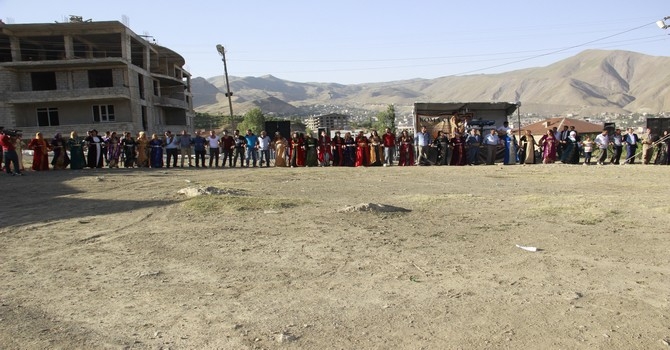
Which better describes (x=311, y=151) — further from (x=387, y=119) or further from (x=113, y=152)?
(x=387, y=119)

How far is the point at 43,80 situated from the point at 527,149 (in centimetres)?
4110

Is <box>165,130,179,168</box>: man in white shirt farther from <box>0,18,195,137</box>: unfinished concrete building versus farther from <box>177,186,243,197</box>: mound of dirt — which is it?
<box>0,18,195,137</box>: unfinished concrete building

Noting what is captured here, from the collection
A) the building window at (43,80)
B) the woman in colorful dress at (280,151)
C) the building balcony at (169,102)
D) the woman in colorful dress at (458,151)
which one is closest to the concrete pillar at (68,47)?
the building window at (43,80)

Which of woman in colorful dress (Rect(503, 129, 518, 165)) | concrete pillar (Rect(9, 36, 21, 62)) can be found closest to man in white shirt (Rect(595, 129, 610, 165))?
woman in colorful dress (Rect(503, 129, 518, 165))

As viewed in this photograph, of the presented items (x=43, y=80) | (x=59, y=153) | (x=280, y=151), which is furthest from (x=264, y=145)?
(x=43, y=80)

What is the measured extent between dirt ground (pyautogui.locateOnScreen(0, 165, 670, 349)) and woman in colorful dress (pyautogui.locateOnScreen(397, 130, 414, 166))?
36.2ft

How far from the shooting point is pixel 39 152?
1891cm

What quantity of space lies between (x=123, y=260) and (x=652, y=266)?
5.93 meters

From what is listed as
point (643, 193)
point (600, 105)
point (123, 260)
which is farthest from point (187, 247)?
point (600, 105)

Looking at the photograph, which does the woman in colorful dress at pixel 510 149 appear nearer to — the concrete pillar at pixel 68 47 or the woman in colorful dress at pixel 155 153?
the woman in colorful dress at pixel 155 153

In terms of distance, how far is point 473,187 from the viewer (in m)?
13.2

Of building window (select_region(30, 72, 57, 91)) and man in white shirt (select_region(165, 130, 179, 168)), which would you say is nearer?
man in white shirt (select_region(165, 130, 179, 168))

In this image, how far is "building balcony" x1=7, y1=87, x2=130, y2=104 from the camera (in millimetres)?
42875

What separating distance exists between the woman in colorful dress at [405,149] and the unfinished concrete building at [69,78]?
98.4 feet
